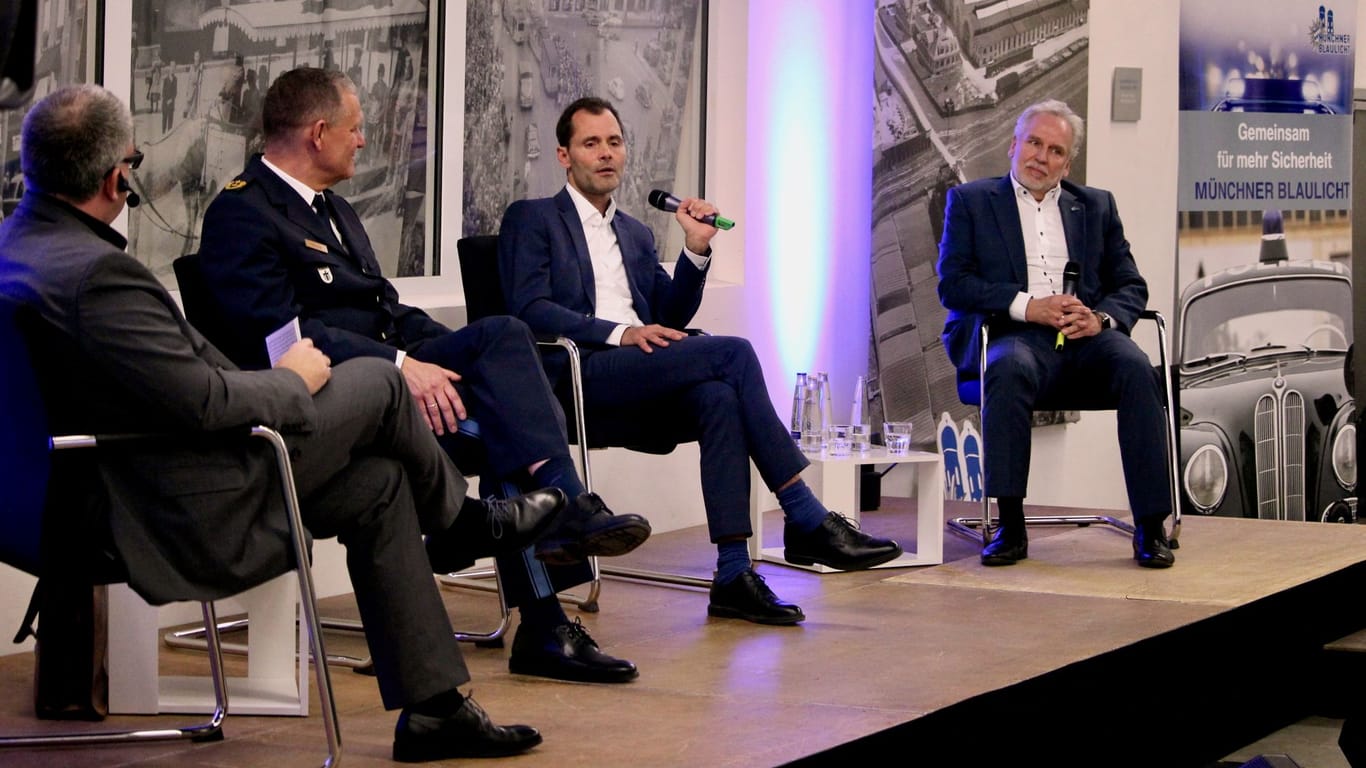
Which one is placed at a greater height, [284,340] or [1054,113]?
[1054,113]

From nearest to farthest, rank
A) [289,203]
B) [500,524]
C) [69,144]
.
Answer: [69,144] → [500,524] → [289,203]

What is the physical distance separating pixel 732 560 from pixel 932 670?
68cm

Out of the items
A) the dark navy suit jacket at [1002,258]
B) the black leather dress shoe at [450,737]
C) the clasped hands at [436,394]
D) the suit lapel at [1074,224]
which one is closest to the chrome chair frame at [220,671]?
the black leather dress shoe at [450,737]

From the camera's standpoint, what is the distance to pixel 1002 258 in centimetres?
524

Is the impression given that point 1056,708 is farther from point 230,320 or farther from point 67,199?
point 67,199

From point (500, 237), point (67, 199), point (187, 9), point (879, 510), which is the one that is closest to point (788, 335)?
point (879, 510)

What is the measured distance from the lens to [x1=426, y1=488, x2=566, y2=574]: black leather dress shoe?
307 cm

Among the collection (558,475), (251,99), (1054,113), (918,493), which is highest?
(1054,113)

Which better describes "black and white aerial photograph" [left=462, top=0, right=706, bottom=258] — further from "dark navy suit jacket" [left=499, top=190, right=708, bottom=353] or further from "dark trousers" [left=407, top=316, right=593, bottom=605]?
"dark trousers" [left=407, top=316, right=593, bottom=605]

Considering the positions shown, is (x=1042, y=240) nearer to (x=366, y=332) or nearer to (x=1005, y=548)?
A: (x=1005, y=548)

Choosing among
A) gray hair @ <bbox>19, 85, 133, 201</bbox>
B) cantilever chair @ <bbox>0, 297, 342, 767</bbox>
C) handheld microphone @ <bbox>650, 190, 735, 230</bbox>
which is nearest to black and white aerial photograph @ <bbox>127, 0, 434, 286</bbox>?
handheld microphone @ <bbox>650, 190, 735, 230</bbox>

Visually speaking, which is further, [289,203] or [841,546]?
[841,546]

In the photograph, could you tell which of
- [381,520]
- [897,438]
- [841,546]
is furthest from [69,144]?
[897,438]

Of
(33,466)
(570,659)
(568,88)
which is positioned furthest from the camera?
(568,88)
